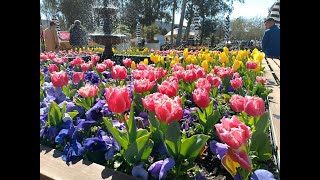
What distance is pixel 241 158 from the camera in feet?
2.38

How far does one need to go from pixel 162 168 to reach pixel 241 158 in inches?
9.9

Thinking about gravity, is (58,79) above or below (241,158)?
above

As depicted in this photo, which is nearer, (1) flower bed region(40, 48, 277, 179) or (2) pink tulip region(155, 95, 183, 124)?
(1) flower bed region(40, 48, 277, 179)

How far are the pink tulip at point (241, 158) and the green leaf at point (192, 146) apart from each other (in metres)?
0.17

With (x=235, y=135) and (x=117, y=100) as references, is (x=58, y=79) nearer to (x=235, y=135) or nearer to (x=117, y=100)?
(x=117, y=100)

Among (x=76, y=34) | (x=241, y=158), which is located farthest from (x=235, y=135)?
(x=76, y=34)

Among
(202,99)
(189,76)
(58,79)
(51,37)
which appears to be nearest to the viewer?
(202,99)

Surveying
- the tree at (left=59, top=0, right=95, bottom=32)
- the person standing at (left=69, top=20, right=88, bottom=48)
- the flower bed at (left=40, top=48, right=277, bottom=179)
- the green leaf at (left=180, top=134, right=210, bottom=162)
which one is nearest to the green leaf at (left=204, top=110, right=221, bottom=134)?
the flower bed at (left=40, top=48, right=277, bottom=179)

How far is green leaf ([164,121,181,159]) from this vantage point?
0.91 m

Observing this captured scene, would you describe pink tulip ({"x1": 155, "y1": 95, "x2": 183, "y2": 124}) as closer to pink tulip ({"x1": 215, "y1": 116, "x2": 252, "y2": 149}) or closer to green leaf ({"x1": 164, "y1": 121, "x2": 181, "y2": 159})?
green leaf ({"x1": 164, "y1": 121, "x2": 181, "y2": 159})

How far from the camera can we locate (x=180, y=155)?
0.95 meters

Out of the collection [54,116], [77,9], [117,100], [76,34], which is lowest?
[54,116]

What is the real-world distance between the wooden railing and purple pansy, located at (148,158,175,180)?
7 cm
